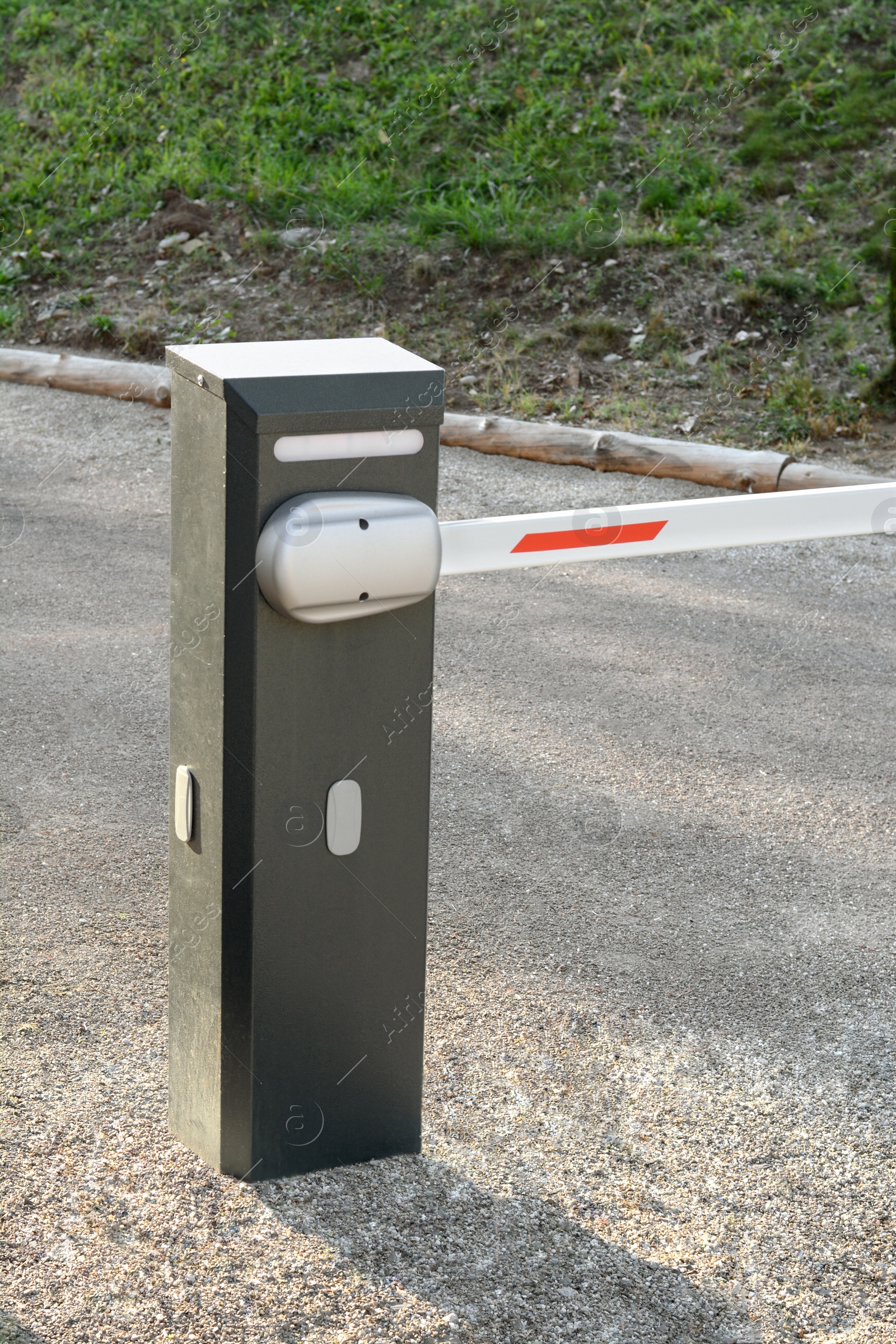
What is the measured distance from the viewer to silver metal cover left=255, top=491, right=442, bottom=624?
1988 mm

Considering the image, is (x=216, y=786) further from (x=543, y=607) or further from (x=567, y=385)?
(x=567, y=385)

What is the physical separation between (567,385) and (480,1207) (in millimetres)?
6309

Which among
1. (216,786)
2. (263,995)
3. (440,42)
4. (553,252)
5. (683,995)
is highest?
(440,42)

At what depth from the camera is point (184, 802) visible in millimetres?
2307

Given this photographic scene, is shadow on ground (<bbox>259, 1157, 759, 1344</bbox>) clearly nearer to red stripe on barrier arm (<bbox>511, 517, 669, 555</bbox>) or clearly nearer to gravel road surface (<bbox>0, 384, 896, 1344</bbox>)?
gravel road surface (<bbox>0, 384, 896, 1344</bbox>)

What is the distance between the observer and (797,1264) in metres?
2.38

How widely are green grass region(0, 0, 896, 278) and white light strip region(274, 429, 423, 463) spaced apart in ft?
24.5

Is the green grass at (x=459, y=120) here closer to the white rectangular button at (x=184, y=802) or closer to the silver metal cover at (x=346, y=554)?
the silver metal cover at (x=346, y=554)

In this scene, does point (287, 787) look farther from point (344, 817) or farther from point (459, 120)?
point (459, 120)

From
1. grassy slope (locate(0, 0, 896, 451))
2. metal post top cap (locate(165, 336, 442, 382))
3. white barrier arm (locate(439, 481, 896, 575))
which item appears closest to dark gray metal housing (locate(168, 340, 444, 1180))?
metal post top cap (locate(165, 336, 442, 382))

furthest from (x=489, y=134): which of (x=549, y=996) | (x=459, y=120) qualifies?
(x=549, y=996)

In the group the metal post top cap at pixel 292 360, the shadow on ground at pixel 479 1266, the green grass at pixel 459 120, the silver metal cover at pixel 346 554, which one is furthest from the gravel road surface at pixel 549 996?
the green grass at pixel 459 120

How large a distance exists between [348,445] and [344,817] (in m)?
0.63

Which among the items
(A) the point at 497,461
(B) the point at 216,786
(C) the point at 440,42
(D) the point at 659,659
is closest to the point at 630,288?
(A) the point at 497,461
